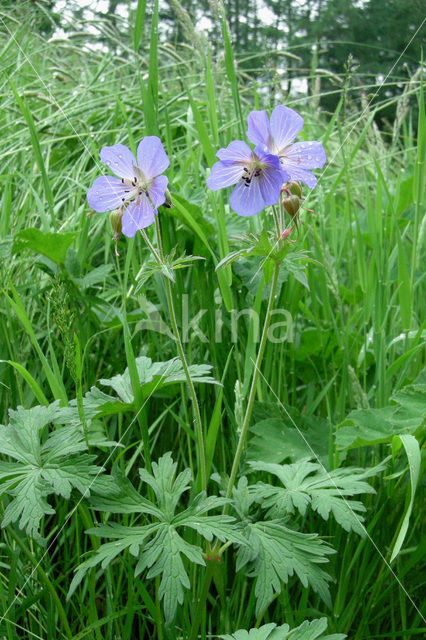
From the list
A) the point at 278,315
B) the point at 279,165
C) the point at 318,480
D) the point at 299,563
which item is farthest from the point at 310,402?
the point at 279,165

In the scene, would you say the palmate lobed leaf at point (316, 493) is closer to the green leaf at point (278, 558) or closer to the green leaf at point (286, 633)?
the green leaf at point (278, 558)

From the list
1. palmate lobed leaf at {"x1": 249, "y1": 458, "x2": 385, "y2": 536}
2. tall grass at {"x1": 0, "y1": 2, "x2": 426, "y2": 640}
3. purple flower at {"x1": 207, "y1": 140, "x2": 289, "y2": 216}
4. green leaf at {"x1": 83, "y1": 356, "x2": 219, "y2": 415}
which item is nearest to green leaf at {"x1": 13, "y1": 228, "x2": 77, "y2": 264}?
tall grass at {"x1": 0, "y1": 2, "x2": 426, "y2": 640}

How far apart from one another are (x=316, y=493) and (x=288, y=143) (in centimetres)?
55

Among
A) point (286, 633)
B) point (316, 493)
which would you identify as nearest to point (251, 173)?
point (316, 493)

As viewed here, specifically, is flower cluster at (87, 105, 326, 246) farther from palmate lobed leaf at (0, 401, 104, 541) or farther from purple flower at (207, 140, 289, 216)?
palmate lobed leaf at (0, 401, 104, 541)

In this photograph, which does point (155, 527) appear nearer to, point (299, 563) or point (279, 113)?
point (299, 563)

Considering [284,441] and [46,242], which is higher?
[46,242]

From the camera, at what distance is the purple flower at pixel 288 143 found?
950 millimetres

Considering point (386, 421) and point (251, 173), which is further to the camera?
point (386, 421)

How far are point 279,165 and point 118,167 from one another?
250 mm

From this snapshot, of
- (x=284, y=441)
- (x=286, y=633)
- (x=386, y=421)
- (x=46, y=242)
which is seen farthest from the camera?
(x=46, y=242)

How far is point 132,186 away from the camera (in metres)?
0.98

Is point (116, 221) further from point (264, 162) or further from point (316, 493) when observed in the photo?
point (316, 493)

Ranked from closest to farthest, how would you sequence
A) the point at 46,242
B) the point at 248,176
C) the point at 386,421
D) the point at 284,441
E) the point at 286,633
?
the point at 286,633
the point at 248,176
the point at 386,421
the point at 284,441
the point at 46,242
